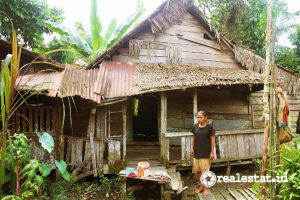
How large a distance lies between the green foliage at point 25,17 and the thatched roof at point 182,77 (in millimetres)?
4667

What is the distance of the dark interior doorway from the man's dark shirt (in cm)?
574

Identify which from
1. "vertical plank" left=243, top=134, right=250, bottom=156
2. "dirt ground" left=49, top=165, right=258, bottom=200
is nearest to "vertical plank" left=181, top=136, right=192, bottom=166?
"dirt ground" left=49, top=165, right=258, bottom=200

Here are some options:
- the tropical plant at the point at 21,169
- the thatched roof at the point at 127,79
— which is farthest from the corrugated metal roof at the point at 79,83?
the tropical plant at the point at 21,169

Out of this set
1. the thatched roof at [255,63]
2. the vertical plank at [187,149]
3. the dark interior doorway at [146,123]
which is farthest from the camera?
the dark interior doorway at [146,123]

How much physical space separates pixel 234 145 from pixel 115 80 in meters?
3.81

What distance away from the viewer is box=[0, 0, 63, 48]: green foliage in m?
9.75

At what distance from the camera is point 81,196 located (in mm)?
6656

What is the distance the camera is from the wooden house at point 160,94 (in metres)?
7.24

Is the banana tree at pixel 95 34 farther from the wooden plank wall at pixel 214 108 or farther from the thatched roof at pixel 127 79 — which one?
the wooden plank wall at pixel 214 108

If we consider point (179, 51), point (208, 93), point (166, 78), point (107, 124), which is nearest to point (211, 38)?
point (179, 51)

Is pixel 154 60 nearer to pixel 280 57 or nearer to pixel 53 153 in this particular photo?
pixel 53 153

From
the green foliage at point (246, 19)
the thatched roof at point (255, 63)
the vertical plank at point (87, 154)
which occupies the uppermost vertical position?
the green foliage at point (246, 19)

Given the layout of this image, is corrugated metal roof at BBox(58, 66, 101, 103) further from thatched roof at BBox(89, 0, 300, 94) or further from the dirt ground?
the dirt ground

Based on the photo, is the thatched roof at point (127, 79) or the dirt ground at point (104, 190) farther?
the thatched roof at point (127, 79)
